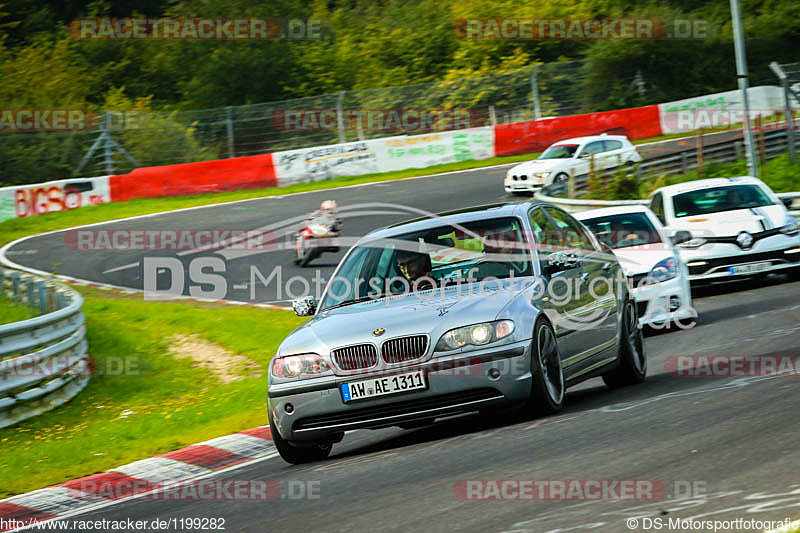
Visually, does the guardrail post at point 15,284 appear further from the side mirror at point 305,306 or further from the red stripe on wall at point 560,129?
the red stripe on wall at point 560,129

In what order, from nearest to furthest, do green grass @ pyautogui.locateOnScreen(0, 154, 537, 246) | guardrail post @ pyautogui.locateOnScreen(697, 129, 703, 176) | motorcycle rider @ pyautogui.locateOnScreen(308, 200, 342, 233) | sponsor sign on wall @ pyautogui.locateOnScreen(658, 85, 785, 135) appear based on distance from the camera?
motorcycle rider @ pyautogui.locateOnScreen(308, 200, 342, 233) < guardrail post @ pyautogui.locateOnScreen(697, 129, 703, 176) < green grass @ pyautogui.locateOnScreen(0, 154, 537, 246) < sponsor sign on wall @ pyautogui.locateOnScreen(658, 85, 785, 135)

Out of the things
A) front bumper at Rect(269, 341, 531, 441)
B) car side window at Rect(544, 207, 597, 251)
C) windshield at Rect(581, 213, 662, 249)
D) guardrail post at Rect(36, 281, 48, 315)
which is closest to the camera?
front bumper at Rect(269, 341, 531, 441)

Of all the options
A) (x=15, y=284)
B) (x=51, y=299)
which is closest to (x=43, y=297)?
(x=51, y=299)

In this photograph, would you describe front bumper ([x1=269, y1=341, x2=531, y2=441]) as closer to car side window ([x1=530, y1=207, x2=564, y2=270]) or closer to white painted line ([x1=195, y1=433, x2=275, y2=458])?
car side window ([x1=530, y1=207, x2=564, y2=270])

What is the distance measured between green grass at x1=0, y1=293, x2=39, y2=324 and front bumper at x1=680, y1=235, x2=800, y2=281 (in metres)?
8.82

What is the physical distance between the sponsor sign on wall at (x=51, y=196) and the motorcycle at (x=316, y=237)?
41.3 feet

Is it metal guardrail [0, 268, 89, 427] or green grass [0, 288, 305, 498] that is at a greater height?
metal guardrail [0, 268, 89, 427]

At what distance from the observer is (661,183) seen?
2553 centimetres

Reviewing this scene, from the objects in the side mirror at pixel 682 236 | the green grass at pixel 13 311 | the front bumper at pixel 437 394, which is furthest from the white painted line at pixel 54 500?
the side mirror at pixel 682 236

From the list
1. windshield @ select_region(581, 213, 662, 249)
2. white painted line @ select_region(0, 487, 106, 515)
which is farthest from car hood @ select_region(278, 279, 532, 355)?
windshield @ select_region(581, 213, 662, 249)

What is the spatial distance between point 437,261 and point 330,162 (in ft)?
83.9

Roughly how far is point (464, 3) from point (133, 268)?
34395 millimetres

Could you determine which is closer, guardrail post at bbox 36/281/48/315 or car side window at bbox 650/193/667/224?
guardrail post at bbox 36/281/48/315

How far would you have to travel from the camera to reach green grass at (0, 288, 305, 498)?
9.70m
